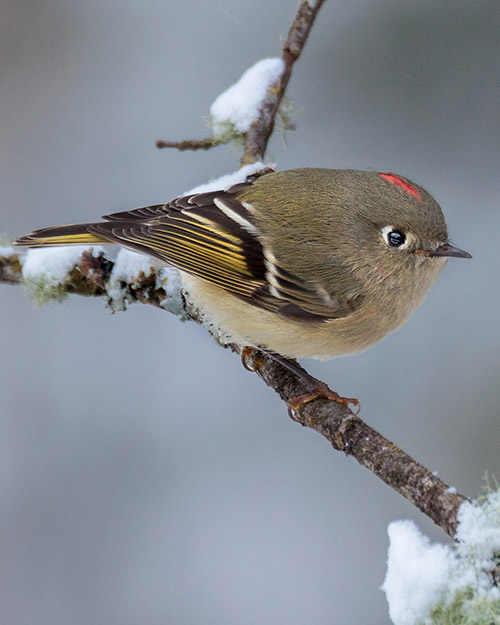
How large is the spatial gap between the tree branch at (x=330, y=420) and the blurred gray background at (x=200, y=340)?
1.16m

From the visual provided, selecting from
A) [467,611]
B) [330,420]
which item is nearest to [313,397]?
[330,420]

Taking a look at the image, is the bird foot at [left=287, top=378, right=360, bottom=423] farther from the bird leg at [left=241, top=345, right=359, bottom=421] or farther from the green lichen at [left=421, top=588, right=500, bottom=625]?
the green lichen at [left=421, top=588, right=500, bottom=625]

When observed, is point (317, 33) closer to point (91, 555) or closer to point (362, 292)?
point (362, 292)

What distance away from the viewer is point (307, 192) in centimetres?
237

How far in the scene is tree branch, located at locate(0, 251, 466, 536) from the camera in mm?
→ 1385

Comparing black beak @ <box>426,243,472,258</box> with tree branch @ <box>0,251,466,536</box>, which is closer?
tree branch @ <box>0,251,466,536</box>

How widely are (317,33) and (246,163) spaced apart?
1507mm

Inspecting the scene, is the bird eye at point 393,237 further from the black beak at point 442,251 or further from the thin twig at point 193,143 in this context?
the thin twig at point 193,143

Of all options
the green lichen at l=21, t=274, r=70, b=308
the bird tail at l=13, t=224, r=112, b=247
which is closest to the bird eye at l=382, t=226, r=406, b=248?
the bird tail at l=13, t=224, r=112, b=247

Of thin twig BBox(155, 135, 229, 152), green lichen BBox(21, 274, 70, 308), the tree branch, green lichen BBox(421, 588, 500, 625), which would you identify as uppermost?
thin twig BBox(155, 135, 229, 152)

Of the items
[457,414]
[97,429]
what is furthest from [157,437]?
[457,414]

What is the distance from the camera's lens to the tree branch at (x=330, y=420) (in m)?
1.38

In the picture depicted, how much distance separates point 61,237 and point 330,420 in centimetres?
106

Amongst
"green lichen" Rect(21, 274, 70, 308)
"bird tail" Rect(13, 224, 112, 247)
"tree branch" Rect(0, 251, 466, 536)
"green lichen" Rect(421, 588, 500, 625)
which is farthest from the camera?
"green lichen" Rect(21, 274, 70, 308)
